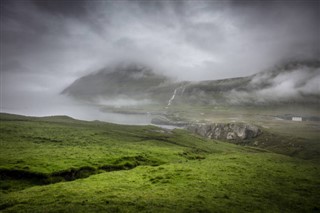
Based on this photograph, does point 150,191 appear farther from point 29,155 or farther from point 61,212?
point 29,155

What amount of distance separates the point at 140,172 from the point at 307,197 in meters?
32.7

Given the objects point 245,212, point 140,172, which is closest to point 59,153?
point 140,172

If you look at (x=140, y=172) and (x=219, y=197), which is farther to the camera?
(x=140, y=172)

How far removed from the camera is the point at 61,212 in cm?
2989

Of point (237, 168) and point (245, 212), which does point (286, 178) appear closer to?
point (237, 168)

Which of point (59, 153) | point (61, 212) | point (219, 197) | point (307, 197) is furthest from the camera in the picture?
point (59, 153)

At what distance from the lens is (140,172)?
5544 cm

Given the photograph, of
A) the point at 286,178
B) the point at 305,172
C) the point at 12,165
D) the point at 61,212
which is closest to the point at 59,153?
the point at 12,165

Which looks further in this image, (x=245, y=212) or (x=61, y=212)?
(x=245, y=212)

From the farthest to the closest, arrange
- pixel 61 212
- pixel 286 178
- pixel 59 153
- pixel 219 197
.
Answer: pixel 59 153, pixel 286 178, pixel 219 197, pixel 61 212

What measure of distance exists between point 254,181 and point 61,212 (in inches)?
1449

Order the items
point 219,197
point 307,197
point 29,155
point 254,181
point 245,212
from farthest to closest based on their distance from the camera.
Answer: point 29,155, point 254,181, point 307,197, point 219,197, point 245,212

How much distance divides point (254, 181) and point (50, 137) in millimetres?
76402

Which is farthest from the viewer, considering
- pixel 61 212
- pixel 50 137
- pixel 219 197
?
pixel 50 137
